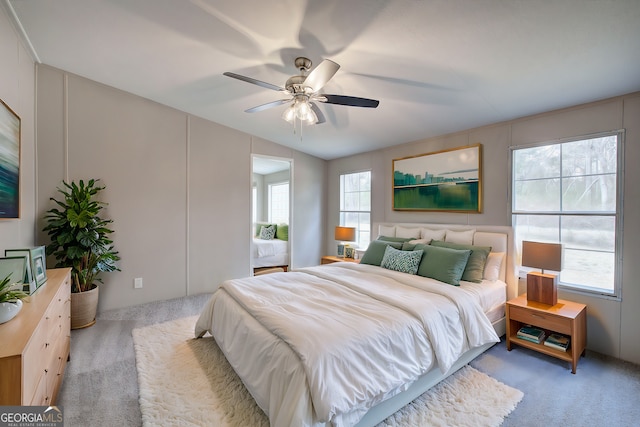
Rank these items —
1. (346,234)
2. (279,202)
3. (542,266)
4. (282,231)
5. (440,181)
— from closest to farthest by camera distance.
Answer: (542,266) < (440,181) < (346,234) < (282,231) < (279,202)

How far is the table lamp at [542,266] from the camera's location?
2581 mm

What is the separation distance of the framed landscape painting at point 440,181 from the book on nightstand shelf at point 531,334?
1342 mm

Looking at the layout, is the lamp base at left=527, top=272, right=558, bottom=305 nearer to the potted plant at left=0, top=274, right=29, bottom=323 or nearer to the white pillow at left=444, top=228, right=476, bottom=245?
the white pillow at left=444, top=228, right=476, bottom=245

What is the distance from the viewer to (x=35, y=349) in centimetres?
132

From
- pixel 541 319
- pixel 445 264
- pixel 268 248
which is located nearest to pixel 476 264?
pixel 445 264

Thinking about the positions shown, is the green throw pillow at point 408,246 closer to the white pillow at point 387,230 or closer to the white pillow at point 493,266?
the white pillow at point 387,230

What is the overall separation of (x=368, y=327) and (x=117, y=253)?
3411 mm

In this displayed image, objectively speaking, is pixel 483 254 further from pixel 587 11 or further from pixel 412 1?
pixel 412 1

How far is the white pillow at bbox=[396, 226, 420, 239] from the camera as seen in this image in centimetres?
385

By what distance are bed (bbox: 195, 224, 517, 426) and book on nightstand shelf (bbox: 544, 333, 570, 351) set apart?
404 millimetres

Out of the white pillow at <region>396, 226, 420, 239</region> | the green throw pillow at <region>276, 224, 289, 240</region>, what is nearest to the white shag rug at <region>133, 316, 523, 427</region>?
the white pillow at <region>396, 226, 420, 239</region>

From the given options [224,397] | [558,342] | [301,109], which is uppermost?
[301,109]

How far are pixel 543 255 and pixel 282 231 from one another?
14.5 ft

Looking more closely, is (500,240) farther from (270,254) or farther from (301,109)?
(270,254)
